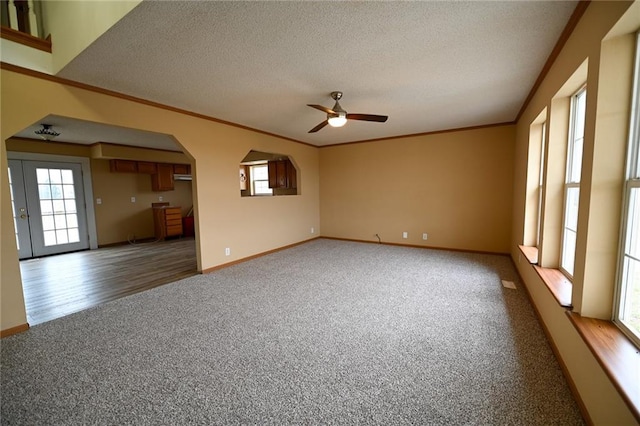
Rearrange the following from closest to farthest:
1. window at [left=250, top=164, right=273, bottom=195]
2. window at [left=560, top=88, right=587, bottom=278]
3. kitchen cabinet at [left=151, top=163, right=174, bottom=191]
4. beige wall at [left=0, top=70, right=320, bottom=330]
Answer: window at [left=560, top=88, right=587, bottom=278]
beige wall at [left=0, top=70, right=320, bottom=330]
kitchen cabinet at [left=151, top=163, right=174, bottom=191]
window at [left=250, top=164, right=273, bottom=195]

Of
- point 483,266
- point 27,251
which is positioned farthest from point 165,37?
point 27,251

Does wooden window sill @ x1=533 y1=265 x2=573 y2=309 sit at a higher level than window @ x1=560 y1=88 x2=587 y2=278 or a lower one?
lower

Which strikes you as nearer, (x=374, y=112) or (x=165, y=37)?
(x=165, y=37)

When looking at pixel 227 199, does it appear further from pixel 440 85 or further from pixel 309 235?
pixel 440 85

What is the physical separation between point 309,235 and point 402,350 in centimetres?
462

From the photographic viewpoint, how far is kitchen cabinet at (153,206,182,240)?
686cm

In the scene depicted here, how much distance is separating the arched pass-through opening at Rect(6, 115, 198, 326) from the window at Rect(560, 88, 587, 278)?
4506 millimetres

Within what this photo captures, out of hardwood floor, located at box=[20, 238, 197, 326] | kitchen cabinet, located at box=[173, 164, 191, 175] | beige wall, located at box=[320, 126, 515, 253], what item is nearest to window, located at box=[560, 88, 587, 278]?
beige wall, located at box=[320, 126, 515, 253]

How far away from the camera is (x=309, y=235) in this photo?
651 centimetres

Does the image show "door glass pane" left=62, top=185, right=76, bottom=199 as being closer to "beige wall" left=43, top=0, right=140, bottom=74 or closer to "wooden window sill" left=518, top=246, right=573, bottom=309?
"beige wall" left=43, top=0, right=140, bottom=74

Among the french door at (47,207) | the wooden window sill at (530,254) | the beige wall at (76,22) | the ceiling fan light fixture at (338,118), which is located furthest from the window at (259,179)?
the wooden window sill at (530,254)

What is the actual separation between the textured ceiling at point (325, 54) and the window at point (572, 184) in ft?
1.86

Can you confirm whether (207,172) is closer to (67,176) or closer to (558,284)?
(67,176)

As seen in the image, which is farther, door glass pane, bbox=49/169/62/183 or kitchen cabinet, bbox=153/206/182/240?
kitchen cabinet, bbox=153/206/182/240
